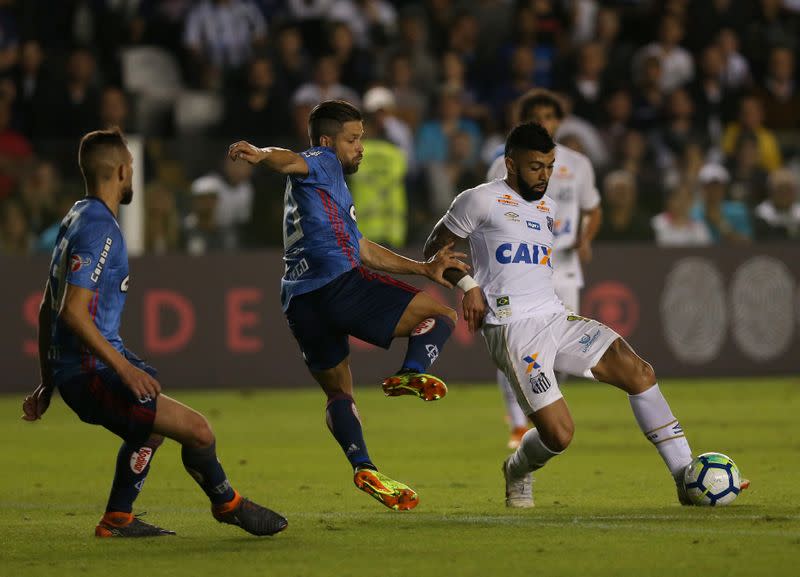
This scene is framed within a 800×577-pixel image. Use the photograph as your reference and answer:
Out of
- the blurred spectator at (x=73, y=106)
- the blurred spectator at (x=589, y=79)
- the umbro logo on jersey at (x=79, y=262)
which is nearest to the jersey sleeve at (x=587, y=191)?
the umbro logo on jersey at (x=79, y=262)

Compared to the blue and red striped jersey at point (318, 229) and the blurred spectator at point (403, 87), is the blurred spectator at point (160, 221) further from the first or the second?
the blue and red striped jersey at point (318, 229)

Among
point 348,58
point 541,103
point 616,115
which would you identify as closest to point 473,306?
point 541,103

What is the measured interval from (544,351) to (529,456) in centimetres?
53

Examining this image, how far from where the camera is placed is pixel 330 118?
8367 millimetres

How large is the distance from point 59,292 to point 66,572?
121 centimetres

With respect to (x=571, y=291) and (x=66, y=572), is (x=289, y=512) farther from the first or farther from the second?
(x=571, y=291)

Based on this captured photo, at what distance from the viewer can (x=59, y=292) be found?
703cm

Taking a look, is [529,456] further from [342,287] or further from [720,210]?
[720,210]

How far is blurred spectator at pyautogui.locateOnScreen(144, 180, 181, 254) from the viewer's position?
15.7 m

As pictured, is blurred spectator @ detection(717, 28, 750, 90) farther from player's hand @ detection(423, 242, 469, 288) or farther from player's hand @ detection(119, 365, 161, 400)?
player's hand @ detection(119, 365, 161, 400)

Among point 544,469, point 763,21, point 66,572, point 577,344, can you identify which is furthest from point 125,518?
point 763,21

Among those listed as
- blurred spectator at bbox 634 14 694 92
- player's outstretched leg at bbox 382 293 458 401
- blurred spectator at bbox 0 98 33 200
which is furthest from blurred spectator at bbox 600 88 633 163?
player's outstretched leg at bbox 382 293 458 401

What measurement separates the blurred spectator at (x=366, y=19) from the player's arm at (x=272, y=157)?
39.6ft

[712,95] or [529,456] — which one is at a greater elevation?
[712,95]
